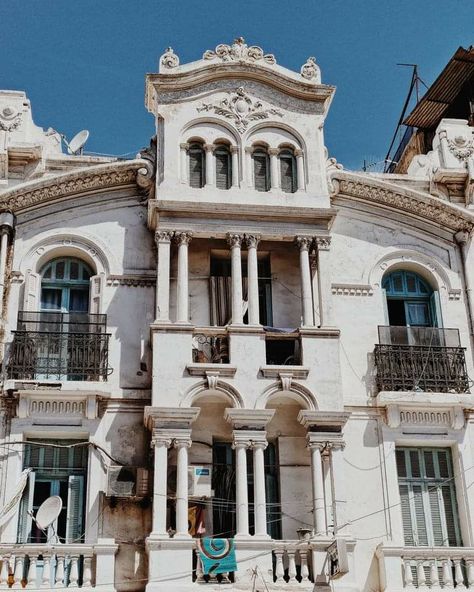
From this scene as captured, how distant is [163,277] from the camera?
20547 mm

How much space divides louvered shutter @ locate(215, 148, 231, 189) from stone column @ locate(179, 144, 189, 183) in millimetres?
639

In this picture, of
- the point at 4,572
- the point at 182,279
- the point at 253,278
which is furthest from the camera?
the point at 253,278

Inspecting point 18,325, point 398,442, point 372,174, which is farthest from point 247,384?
point 372,174

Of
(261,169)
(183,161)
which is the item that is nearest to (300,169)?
(261,169)

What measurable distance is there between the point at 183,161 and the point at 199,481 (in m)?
6.50

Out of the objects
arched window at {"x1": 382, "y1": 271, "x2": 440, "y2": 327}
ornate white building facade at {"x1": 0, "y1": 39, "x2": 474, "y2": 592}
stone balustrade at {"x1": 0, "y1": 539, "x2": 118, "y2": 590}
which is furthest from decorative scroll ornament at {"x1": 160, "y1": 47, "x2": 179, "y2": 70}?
stone balustrade at {"x1": 0, "y1": 539, "x2": 118, "y2": 590}

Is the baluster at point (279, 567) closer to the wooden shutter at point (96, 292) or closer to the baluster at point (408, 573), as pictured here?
the baluster at point (408, 573)

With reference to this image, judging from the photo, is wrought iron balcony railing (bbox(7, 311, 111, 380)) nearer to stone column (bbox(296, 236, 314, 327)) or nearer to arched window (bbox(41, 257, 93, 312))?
arched window (bbox(41, 257, 93, 312))

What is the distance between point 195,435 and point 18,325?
3.89 meters

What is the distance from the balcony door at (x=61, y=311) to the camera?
2014cm

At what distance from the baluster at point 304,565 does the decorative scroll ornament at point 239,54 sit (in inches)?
397

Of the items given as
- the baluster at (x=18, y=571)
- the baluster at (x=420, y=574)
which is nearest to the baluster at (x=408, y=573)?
the baluster at (x=420, y=574)

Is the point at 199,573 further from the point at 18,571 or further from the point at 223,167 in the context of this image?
the point at 223,167

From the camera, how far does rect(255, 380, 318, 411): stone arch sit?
19.8 m
